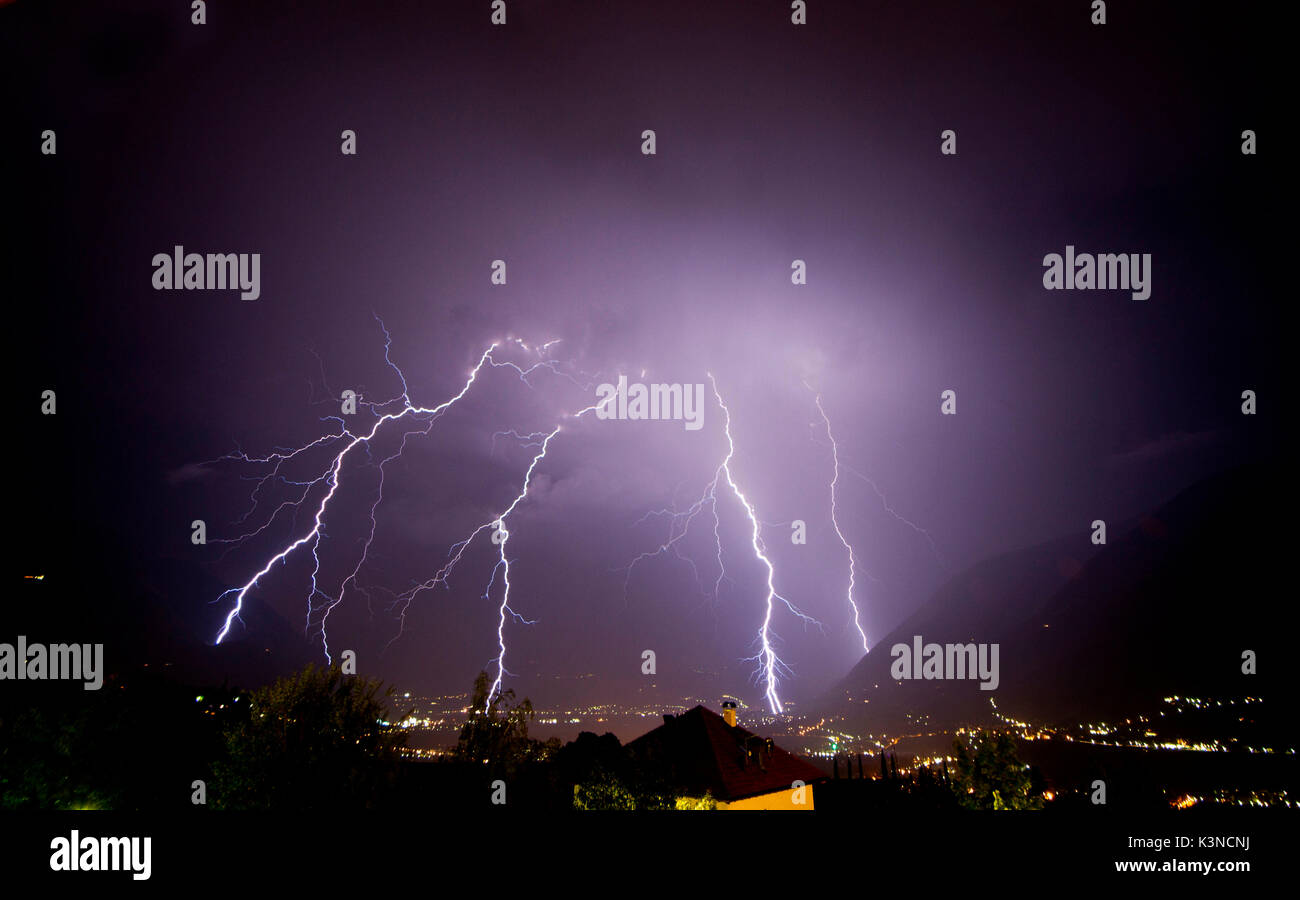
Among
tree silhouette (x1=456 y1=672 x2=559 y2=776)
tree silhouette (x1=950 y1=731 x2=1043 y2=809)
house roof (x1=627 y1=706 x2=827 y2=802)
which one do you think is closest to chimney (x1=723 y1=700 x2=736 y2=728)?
house roof (x1=627 y1=706 x2=827 y2=802)

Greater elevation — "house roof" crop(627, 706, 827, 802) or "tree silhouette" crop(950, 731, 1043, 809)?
"tree silhouette" crop(950, 731, 1043, 809)

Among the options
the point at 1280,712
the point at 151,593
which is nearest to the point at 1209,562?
the point at 1280,712

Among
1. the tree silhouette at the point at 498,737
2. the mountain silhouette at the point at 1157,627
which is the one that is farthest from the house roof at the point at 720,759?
the mountain silhouette at the point at 1157,627

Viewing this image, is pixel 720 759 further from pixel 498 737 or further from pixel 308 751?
pixel 308 751

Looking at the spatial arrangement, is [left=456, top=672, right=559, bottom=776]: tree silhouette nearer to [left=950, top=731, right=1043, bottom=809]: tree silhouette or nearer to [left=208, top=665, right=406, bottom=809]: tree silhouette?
[left=208, top=665, right=406, bottom=809]: tree silhouette

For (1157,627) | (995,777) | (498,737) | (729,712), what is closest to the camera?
(498,737)

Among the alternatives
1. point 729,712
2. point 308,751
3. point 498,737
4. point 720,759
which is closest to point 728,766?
point 720,759
